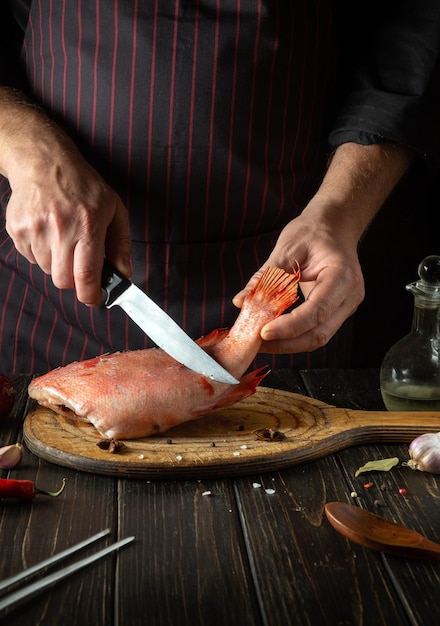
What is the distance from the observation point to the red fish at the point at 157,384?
58.8 inches

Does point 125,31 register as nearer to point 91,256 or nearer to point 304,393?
point 91,256

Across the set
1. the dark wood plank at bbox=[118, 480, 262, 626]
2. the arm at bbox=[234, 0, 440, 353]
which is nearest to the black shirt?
the arm at bbox=[234, 0, 440, 353]

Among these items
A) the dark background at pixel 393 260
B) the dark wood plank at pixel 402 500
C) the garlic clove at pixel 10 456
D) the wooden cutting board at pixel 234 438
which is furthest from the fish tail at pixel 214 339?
the dark background at pixel 393 260

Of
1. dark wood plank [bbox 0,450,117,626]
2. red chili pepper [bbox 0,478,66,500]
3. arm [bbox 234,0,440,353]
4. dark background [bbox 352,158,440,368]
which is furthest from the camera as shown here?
dark background [bbox 352,158,440,368]

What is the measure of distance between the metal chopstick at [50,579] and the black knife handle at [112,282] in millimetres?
511

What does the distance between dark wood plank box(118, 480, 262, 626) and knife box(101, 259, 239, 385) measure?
0.22 m

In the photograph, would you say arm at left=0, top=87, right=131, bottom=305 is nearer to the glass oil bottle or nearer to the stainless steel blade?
the stainless steel blade

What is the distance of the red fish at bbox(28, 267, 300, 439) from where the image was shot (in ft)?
4.90

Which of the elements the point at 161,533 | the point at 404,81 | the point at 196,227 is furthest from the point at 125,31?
the point at 161,533

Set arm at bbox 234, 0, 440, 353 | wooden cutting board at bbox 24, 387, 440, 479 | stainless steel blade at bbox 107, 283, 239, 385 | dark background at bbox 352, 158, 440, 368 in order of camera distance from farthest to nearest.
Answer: dark background at bbox 352, 158, 440, 368, arm at bbox 234, 0, 440, 353, stainless steel blade at bbox 107, 283, 239, 385, wooden cutting board at bbox 24, 387, 440, 479

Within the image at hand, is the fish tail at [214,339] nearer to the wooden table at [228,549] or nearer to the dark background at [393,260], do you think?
the wooden table at [228,549]

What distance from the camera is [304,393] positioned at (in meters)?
1.79

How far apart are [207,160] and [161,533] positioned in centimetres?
90

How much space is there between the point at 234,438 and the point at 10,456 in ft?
1.21
